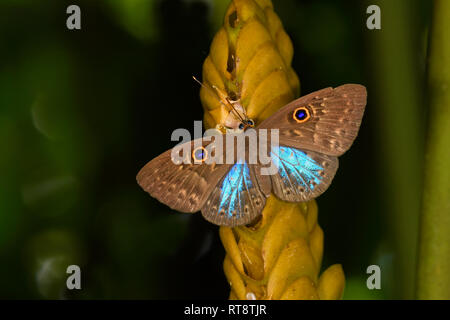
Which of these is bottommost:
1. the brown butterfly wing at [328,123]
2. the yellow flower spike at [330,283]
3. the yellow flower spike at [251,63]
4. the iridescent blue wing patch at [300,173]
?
the yellow flower spike at [330,283]

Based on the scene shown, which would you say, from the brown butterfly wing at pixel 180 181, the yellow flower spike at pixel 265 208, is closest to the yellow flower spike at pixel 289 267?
the yellow flower spike at pixel 265 208

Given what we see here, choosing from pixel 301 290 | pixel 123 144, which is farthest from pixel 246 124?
pixel 123 144

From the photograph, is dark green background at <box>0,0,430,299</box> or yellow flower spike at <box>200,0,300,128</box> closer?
yellow flower spike at <box>200,0,300,128</box>

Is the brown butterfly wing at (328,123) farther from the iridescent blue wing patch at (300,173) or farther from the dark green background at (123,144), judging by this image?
the dark green background at (123,144)

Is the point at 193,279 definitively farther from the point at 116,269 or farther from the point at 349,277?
Answer: the point at 349,277

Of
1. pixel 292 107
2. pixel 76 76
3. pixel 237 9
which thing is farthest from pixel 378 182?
pixel 76 76

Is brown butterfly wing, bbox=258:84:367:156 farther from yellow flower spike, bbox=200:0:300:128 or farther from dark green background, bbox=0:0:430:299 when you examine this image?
dark green background, bbox=0:0:430:299

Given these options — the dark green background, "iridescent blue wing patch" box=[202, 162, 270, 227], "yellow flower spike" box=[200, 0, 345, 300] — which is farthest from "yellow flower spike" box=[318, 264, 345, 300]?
the dark green background
